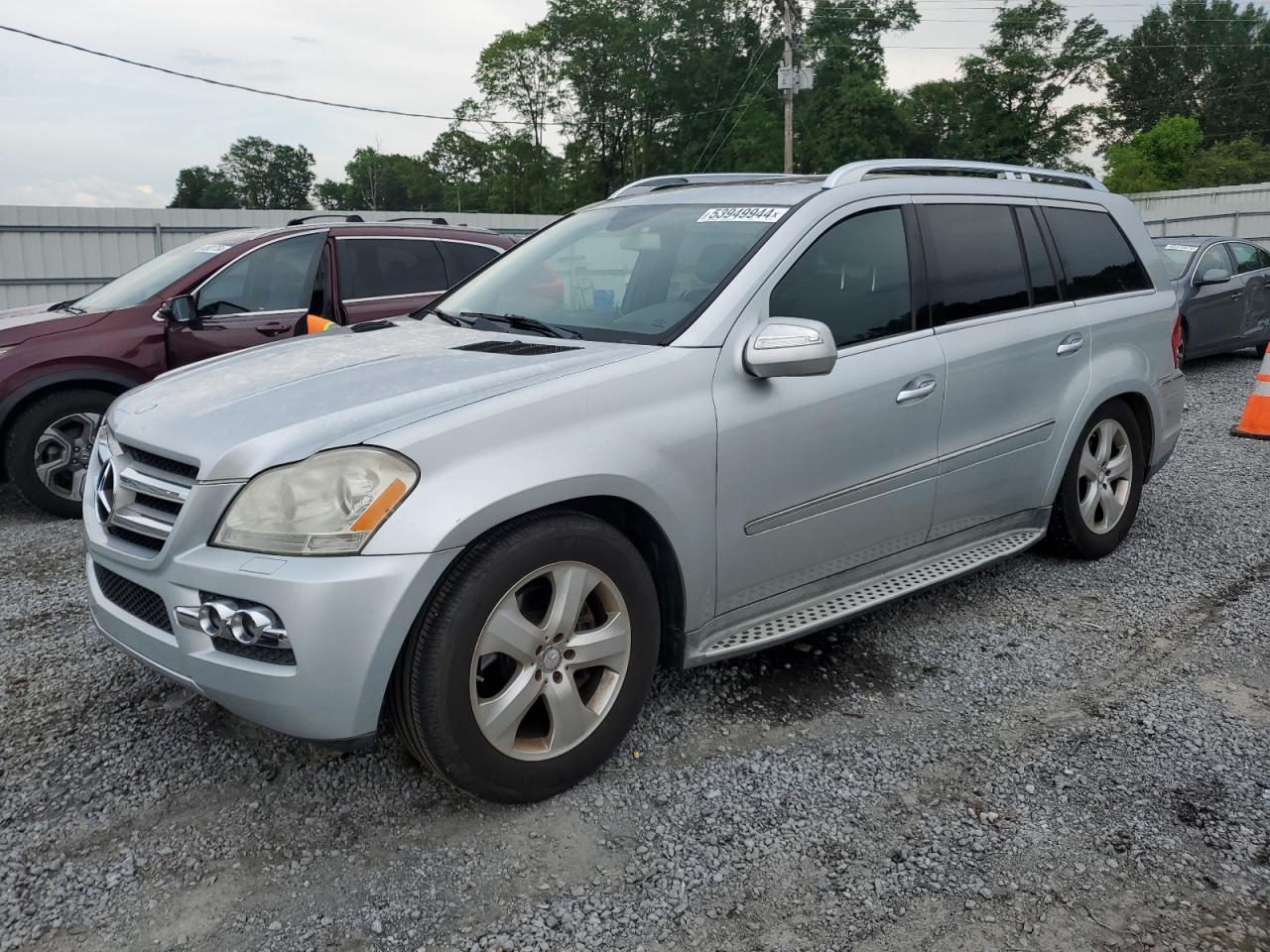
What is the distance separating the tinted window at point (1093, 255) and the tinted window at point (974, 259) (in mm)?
373

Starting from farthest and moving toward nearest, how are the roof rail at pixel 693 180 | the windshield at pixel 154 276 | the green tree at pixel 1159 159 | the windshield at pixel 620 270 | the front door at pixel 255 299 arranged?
1. the green tree at pixel 1159 159
2. the windshield at pixel 154 276
3. the front door at pixel 255 299
4. the roof rail at pixel 693 180
5. the windshield at pixel 620 270

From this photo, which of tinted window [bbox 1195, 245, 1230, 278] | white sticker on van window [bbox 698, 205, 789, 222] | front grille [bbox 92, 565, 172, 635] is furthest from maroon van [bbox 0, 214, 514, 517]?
tinted window [bbox 1195, 245, 1230, 278]

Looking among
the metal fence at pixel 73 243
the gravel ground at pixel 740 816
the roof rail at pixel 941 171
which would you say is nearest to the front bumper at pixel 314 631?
the gravel ground at pixel 740 816

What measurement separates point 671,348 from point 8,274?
56.2ft

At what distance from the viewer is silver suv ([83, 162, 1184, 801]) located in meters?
2.52

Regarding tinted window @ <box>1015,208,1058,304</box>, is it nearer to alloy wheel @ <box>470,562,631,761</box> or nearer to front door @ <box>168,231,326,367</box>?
alloy wheel @ <box>470,562,631,761</box>

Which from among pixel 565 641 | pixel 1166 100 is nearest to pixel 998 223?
pixel 565 641

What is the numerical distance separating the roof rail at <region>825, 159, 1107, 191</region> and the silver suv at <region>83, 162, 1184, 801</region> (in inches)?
0.8

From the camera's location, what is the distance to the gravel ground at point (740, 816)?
7.86ft

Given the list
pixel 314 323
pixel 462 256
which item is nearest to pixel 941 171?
pixel 314 323

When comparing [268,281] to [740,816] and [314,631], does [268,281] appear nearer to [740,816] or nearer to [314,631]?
[314,631]

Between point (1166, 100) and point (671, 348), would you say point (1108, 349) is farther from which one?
point (1166, 100)

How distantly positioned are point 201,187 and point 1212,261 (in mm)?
92996

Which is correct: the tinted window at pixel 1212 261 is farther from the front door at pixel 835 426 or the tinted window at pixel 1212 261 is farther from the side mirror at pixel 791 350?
the side mirror at pixel 791 350
